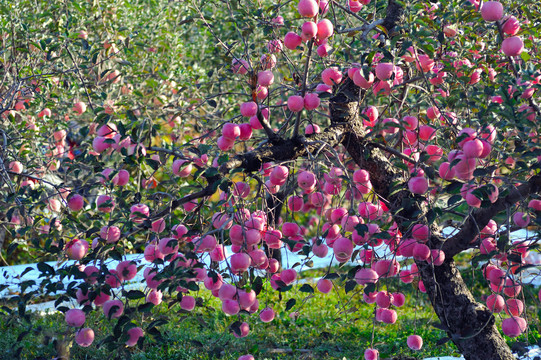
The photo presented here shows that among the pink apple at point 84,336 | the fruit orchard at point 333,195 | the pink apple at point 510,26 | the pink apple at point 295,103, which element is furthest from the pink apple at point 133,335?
the pink apple at point 510,26

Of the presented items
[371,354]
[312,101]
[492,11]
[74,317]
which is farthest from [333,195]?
[74,317]

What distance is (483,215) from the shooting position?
7.48ft

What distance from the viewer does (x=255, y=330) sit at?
404 centimetres

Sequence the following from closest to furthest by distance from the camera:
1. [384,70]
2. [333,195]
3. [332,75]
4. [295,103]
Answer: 1. [384,70]
2. [295,103]
3. [332,75]
4. [333,195]

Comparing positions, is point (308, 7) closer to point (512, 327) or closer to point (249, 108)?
point (249, 108)

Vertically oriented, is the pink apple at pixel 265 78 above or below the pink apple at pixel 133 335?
above

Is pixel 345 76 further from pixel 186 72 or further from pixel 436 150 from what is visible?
pixel 186 72

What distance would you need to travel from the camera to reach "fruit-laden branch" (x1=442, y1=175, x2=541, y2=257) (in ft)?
6.76

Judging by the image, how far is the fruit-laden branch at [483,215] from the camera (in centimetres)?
206

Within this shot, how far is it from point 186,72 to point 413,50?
293cm

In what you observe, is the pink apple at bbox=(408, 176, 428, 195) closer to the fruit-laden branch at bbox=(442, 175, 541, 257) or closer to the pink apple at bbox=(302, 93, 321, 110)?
the fruit-laden branch at bbox=(442, 175, 541, 257)

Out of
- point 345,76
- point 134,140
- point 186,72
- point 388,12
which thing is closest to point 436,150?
point 345,76

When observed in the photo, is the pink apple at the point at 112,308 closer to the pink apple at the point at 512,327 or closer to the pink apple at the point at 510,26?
the pink apple at the point at 512,327

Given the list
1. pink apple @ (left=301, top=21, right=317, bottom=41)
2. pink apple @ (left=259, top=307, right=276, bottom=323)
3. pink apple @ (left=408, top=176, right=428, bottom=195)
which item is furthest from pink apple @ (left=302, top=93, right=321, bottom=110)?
pink apple @ (left=259, top=307, right=276, bottom=323)
